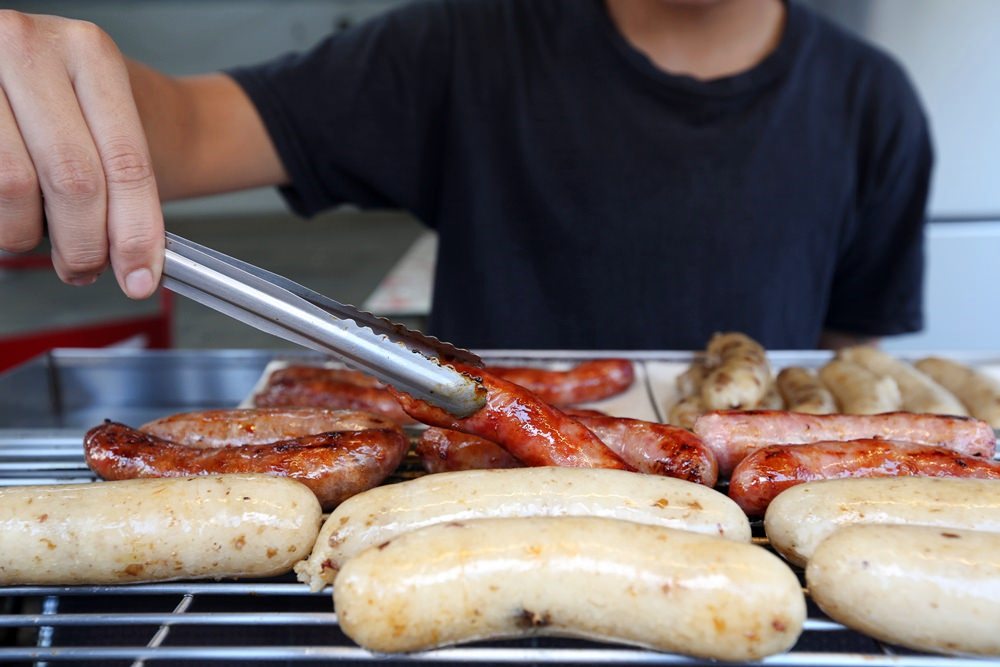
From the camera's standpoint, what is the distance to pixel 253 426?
176 centimetres

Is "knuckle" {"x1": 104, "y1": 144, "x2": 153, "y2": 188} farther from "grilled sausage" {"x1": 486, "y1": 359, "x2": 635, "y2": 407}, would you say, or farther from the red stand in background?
the red stand in background

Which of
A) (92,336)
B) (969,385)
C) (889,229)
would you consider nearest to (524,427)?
(969,385)

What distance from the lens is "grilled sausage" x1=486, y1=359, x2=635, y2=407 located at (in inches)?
Result: 86.8

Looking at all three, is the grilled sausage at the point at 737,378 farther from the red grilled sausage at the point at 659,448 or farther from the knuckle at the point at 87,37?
the knuckle at the point at 87,37

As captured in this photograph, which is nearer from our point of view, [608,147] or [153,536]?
[153,536]

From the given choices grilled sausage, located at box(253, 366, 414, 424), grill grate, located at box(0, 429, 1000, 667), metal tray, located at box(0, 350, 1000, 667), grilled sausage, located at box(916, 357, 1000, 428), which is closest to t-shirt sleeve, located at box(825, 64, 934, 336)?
grilled sausage, located at box(916, 357, 1000, 428)

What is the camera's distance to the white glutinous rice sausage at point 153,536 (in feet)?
4.36

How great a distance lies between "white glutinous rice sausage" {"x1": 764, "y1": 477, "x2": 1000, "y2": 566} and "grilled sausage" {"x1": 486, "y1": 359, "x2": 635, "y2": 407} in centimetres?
88

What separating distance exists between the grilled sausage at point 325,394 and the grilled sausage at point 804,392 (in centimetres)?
117

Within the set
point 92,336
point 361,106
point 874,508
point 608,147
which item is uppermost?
point 361,106

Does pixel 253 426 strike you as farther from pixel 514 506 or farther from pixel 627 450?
pixel 627 450

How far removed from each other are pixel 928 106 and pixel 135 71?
17.8ft

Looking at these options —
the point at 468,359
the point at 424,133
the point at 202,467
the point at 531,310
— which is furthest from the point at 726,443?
the point at 424,133

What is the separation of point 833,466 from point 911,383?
0.87 metres
